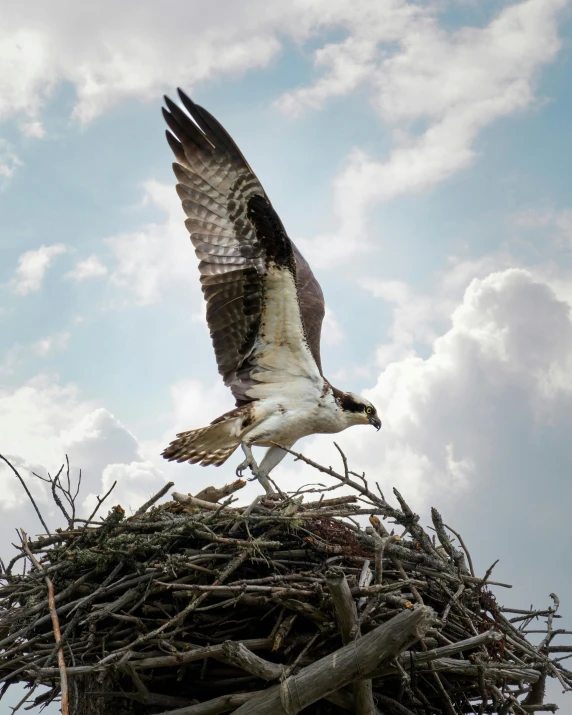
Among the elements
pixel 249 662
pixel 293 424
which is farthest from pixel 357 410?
pixel 249 662

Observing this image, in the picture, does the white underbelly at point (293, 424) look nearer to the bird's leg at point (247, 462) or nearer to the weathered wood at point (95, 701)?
the bird's leg at point (247, 462)

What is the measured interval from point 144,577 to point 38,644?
801mm

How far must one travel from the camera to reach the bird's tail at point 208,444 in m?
6.90

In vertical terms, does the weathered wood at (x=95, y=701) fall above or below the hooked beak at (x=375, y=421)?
below

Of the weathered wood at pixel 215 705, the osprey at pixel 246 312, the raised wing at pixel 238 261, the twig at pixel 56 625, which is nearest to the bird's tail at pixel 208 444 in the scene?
the osprey at pixel 246 312

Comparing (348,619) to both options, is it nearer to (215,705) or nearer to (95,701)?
(215,705)

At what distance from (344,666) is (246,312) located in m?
3.76

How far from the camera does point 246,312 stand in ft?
23.5

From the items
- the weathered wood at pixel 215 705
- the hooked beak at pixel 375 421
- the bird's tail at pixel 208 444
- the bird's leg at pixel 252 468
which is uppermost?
the hooked beak at pixel 375 421

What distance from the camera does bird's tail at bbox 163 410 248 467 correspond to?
6.90 m

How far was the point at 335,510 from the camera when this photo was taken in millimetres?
5188

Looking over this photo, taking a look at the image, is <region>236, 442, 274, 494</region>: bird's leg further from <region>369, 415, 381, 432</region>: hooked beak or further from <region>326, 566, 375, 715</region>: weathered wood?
<region>326, 566, 375, 715</region>: weathered wood

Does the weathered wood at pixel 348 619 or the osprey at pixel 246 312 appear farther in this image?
the osprey at pixel 246 312

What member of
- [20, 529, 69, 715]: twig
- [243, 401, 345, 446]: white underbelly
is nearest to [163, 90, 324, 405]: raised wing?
[243, 401, 345, 446]: white underbelly
